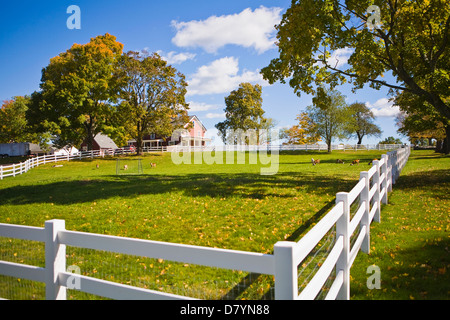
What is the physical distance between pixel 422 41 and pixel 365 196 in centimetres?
1389

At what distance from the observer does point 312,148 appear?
5831 centimetres

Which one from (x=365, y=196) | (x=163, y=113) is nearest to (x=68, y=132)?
(x=163, y=113)

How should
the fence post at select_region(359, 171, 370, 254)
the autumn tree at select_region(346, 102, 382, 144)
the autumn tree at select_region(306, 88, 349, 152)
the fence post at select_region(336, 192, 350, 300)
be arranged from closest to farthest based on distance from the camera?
the fence post at select_region(336, 192, 350, 300) < the fence post at select_region(359, 171, 370, 254) < the autumn tree at select_region(306, 88, 349, 152) < the autumn tree at select_region(346, 102, 382, 144)

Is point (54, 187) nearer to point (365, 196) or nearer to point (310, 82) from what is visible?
point (310, 82)

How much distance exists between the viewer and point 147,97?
45.1m

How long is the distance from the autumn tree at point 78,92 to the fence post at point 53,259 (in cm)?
4053

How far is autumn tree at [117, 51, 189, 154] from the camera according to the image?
4344 centimetres

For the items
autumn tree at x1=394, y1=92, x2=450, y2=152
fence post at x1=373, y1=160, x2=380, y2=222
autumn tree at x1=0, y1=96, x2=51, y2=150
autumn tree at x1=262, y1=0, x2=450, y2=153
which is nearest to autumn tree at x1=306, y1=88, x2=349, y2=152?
autumn tree at x1=394, y1=92, x2=450, y2=152

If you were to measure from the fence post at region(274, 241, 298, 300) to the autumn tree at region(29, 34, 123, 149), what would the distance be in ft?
140

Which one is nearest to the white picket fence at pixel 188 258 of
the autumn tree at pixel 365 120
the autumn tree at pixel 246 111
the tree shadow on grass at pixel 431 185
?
the tree shadow on grass at pixel 431 185

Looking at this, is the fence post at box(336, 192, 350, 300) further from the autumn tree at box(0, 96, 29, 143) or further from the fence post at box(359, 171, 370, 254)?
the autumn tree at box(0, 96, 29, 143)

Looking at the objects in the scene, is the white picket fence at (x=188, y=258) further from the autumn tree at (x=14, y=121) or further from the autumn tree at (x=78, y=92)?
the autumn tree at (x=14, y=121)
